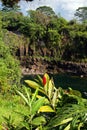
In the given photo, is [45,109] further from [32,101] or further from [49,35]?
[49,35]

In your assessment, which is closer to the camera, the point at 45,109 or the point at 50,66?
the point at 45,109

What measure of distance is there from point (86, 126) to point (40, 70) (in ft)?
219

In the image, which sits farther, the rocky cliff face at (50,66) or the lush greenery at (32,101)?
the rocky cliff face at (50,66)

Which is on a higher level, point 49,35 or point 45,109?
point 45,109

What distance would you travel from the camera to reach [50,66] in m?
71.9

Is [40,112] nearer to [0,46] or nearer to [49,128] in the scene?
[49,128]

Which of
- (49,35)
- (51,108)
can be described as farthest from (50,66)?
(51,108)

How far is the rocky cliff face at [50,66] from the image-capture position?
227ft

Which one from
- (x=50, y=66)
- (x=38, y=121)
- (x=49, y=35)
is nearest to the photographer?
(x=38, y=121)

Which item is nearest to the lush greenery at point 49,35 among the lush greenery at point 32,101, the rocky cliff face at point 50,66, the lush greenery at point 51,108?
the rocky cliff face at point 50,66

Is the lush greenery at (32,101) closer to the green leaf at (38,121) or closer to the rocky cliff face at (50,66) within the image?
the green leaf at (38,121)

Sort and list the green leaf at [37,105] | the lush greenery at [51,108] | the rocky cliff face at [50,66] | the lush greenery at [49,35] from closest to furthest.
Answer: the lush greenery at [51,108]
the green leaf at [37,105]
the rocky cliff face at [50,66]
the lush greenery at [49,35]

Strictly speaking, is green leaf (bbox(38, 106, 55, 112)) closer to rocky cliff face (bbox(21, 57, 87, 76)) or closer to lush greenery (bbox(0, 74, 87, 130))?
lush greenery (bbox(0, 74, 87, 130))

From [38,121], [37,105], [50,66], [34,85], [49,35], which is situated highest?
[34,85]
